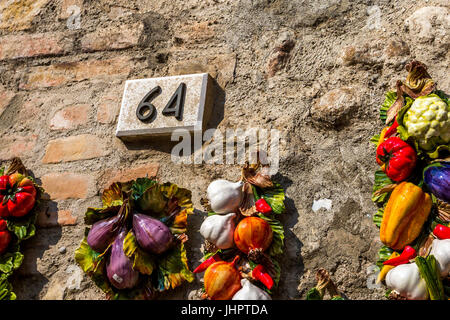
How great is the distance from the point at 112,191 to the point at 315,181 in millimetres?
498

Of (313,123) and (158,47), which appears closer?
(313,123)

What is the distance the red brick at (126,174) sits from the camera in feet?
4.20

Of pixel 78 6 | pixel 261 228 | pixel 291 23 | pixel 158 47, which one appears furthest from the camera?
pixel 78 6

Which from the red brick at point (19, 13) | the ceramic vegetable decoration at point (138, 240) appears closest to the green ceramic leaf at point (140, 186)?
the ceramic vegetable decoration at point (138, 240)

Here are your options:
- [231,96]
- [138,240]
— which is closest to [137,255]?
[138,240]

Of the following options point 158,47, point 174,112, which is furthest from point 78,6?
point 174,112

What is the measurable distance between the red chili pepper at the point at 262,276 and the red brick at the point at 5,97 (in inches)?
39.6

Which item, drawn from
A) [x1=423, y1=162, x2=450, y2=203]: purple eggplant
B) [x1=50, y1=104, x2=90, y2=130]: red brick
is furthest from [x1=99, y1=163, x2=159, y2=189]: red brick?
[x1=423, y1=162, x2=450, y2=203]: purple eggplant

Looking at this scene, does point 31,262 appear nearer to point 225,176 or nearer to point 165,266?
point 165,266

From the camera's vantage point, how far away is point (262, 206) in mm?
1089

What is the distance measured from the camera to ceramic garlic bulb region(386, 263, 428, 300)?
89 centimetres

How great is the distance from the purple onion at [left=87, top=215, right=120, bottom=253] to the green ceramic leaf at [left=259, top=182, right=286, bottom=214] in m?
0.35

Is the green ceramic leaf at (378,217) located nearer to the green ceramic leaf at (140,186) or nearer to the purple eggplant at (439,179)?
the purple eggplant at (439,179)

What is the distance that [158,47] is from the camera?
1465 mm
